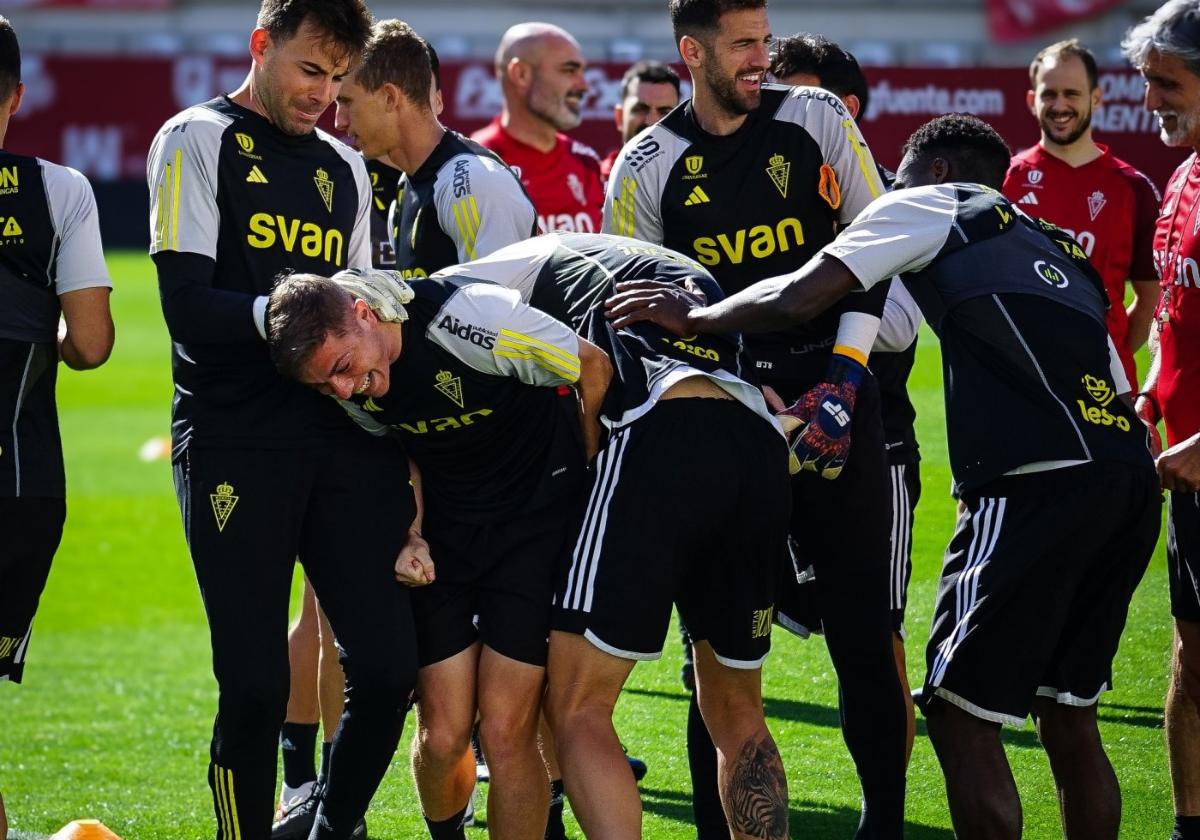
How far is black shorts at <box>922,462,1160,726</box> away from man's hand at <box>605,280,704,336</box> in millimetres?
927

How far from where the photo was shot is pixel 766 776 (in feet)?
13.3

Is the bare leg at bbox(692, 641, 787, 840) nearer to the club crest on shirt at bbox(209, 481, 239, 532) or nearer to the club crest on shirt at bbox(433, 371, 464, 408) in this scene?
the club crest on shirt at bbox(433, 371, 464, 408)

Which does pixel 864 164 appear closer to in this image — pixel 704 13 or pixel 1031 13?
pixel 704 13

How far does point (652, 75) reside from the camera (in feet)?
25.2

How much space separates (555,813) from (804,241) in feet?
6.32

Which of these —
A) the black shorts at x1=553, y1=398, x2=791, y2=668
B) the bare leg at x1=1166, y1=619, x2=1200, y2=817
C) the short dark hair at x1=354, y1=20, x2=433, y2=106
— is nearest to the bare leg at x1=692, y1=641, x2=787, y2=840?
the black shorts at x1=553, y1=398, x2=791, y2=668

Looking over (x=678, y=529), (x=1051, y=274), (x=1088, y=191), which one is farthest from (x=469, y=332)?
(x=1088, y=191)

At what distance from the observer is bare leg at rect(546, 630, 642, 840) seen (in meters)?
3.84

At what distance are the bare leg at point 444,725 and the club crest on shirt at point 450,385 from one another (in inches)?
27.5

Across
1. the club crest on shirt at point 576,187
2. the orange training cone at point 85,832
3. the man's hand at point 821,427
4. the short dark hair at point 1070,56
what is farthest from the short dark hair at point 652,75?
the orange training cone at point 85,832

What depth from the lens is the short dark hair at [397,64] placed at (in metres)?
4.84

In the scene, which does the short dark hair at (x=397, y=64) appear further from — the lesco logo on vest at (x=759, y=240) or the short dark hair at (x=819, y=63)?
the short dark hair at (x=819, y=63)

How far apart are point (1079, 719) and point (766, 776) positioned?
0.85 meters

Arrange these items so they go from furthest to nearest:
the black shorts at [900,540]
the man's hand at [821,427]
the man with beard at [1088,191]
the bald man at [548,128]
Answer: the bald man at [548,128], the man with beard at [1088,191], the black shorts at [900,540], the man's hand at [821,427]
